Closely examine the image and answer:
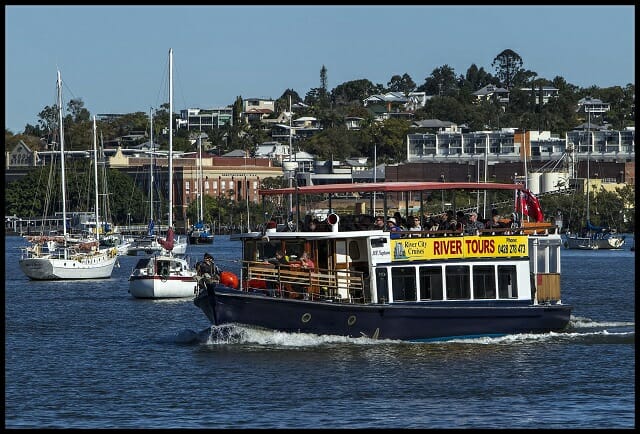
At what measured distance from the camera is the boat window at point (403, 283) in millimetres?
44969

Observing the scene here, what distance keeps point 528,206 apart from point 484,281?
12.5 feet

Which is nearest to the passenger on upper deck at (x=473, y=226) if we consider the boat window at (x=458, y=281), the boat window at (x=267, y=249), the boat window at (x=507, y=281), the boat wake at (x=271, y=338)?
the boat window at (x=458, y=281)

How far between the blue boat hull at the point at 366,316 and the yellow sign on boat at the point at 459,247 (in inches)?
51.0

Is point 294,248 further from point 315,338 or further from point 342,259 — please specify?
point 315,338

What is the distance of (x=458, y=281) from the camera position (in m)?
45.7

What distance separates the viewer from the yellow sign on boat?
45000mm

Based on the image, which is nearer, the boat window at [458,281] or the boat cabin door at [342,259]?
the boat cabin door at [342,259]

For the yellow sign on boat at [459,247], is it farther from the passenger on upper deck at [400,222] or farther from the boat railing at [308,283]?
the passenger on upper deck at [400,222]

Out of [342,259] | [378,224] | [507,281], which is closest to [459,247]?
[507,281]

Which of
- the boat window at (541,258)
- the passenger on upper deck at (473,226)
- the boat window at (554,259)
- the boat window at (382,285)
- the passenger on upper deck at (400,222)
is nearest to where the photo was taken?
the boat window at (382,285)

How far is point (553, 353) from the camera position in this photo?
Answer: 4422cm

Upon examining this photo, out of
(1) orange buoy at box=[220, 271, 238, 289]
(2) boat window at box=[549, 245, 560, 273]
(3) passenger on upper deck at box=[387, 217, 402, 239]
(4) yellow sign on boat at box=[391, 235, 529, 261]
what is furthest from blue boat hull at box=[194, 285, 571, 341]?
(2) boat window at box=[549, 245, 560, 273]

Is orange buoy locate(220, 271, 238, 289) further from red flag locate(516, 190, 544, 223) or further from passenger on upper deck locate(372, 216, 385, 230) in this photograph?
red flag locate(516, 190, 544, 223)

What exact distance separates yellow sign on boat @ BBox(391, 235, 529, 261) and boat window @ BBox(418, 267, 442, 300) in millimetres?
354
